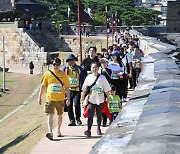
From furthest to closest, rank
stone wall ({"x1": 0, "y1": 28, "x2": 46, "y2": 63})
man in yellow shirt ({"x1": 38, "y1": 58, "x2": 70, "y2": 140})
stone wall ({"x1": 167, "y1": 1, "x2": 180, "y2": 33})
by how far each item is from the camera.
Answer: stone wall ({"x1": 167, "y1": 1, "x2": 180, "y2": 33})
stone wall ({"x1": 0, "y1": 28, "x2": 46, "y2": 63})
man in yellow shirt ({"x1": 38, "y1": 58, "x2": 70, "y2": 140})

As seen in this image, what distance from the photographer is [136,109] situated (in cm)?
801

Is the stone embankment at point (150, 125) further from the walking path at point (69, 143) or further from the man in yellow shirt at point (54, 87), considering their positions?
the man in yellow shirt at point (54, 87)

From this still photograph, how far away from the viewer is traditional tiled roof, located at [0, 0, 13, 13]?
6372 cm

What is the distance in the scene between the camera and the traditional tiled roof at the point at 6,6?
209ft

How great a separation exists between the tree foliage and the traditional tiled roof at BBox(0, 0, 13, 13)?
13.2 m

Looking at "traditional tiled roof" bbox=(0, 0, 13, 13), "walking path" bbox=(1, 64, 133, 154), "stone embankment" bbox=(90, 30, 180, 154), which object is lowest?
"traditional tiled roof" bbox=(0, 0, 13, 13)

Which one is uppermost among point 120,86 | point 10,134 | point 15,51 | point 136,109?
point 136,109

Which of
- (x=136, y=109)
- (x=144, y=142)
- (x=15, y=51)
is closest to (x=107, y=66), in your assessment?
(x=136, y=109)

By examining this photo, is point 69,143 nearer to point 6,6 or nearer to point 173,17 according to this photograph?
point 173,17

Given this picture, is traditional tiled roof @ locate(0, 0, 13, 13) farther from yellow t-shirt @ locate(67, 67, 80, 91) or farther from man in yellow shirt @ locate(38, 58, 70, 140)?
man in yellow shirt @ locate(38, 58, 70, 140)

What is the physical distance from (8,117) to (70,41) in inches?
1582

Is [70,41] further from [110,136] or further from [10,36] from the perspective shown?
Answer: [110,136]

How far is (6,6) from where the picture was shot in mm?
64125

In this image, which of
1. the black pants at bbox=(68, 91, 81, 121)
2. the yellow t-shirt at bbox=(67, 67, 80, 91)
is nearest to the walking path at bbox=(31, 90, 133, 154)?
the black pants at bbox=(68, 91, 81, 121)
